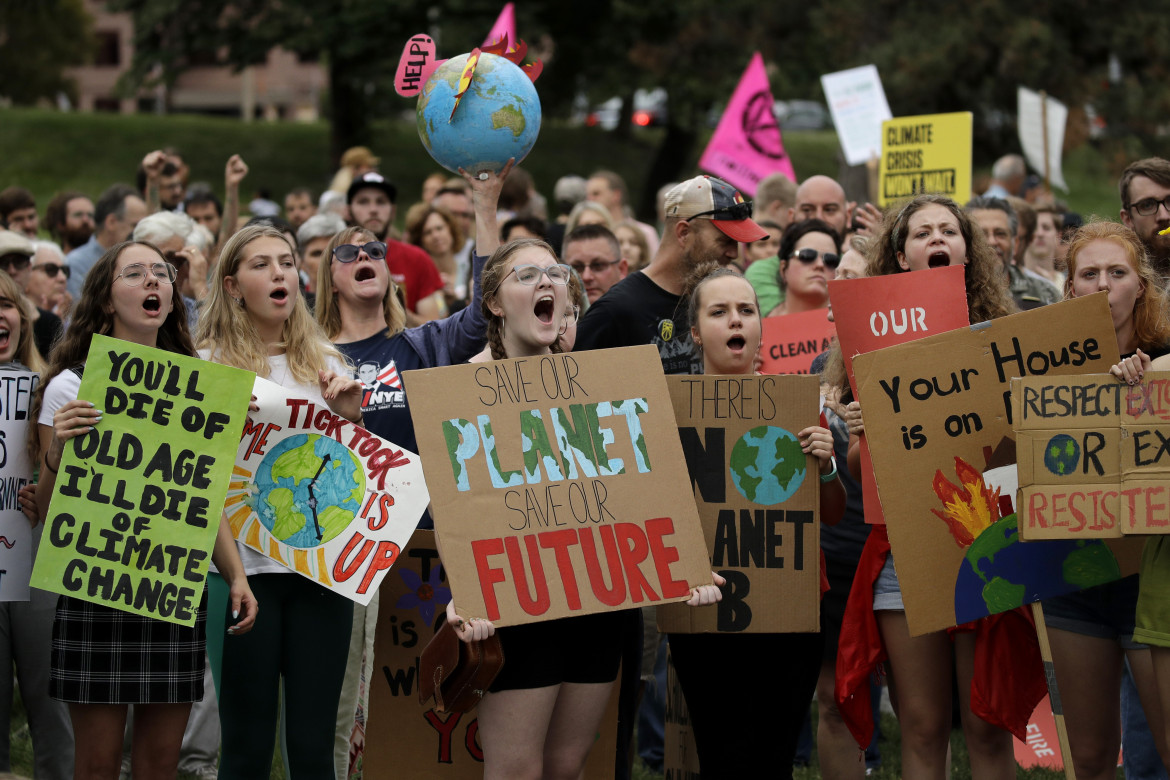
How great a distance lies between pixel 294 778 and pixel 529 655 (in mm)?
1095

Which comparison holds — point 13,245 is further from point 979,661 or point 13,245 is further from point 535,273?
point 979,661

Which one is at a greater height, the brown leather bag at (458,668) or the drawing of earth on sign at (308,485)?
the drawing of earth on sign at (308,485)

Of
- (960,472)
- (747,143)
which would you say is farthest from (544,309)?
(747,143)

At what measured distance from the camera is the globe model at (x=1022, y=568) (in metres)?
4.18

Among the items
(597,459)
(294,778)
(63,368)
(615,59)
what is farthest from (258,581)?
(615,59)

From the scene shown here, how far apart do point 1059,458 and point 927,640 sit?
0.83 meters

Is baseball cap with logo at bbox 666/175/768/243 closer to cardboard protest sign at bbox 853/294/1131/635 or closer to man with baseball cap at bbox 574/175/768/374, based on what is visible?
man with baseball cap at bbox 574/175/768/374

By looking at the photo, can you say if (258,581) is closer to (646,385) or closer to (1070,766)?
(646,385)

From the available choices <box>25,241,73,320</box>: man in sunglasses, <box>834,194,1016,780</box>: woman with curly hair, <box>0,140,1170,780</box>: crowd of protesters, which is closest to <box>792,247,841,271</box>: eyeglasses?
<box>0,140,1170,780</box>: crowd of protesters

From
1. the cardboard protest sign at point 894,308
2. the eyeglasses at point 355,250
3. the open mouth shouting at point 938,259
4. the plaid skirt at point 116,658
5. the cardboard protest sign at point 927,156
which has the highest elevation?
the cardboard protest sign at point 927,156

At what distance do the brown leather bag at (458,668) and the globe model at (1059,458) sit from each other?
170cm

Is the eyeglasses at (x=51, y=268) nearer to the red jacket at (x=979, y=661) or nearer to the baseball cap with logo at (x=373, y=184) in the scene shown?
the baseball cap with logo at (x=373, y=184)

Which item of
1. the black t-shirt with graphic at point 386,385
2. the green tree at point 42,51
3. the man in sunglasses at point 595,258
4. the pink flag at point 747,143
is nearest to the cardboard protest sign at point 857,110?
the pink flag at point 747,143

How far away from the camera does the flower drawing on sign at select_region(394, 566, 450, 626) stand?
484cm
